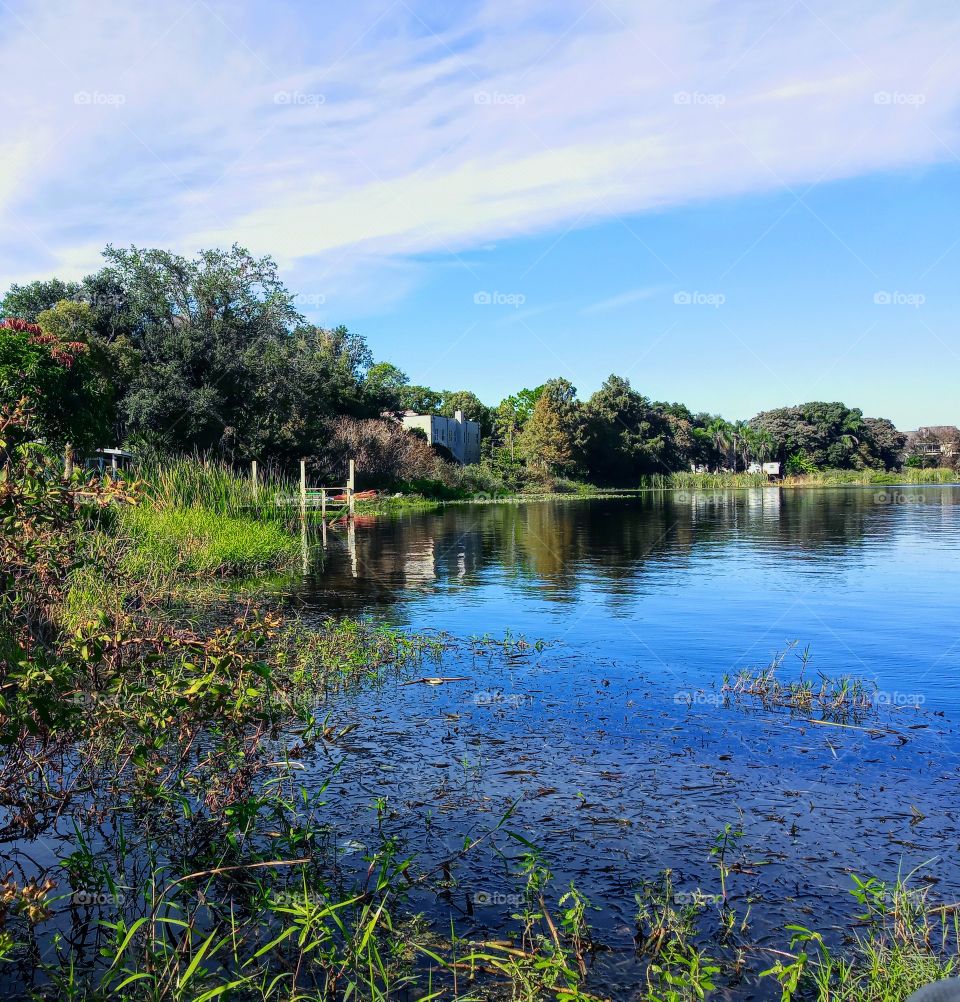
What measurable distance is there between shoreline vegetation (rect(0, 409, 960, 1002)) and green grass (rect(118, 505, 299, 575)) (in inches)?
364

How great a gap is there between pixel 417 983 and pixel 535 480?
81.4 m

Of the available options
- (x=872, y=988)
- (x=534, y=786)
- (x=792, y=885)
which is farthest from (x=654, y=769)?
(x=872, y=988)

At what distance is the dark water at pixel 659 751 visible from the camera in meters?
5.02

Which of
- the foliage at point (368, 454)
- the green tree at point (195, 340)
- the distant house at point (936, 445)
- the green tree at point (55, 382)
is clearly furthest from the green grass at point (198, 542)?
the distant house at point (936, 445)

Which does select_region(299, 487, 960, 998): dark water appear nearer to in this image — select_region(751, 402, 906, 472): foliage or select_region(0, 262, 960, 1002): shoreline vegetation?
select_region(0, 262, 960, 1002): shoreline vegetation

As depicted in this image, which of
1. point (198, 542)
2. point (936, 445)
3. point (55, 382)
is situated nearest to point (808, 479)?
point (936, 445)

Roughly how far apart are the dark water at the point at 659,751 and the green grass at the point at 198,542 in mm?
1988

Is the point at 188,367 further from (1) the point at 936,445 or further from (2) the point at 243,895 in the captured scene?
(1) the point at 936,445

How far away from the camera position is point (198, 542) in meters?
17.2

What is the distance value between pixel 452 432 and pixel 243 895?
91.4m

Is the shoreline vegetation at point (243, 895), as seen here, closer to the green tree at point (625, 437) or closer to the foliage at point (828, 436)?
the green tree at point (625, 437)

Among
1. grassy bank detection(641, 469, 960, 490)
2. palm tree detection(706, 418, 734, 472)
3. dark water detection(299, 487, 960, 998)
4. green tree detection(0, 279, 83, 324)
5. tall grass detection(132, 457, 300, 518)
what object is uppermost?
green tree detection(0, 279, 83, 324)

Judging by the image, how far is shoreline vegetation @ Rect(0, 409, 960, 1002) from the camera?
3920mm

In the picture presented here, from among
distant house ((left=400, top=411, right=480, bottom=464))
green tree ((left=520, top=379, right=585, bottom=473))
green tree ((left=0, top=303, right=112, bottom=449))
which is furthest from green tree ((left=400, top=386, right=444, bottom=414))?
green tree ((left=0, top=303, right=112, bottom=449))
